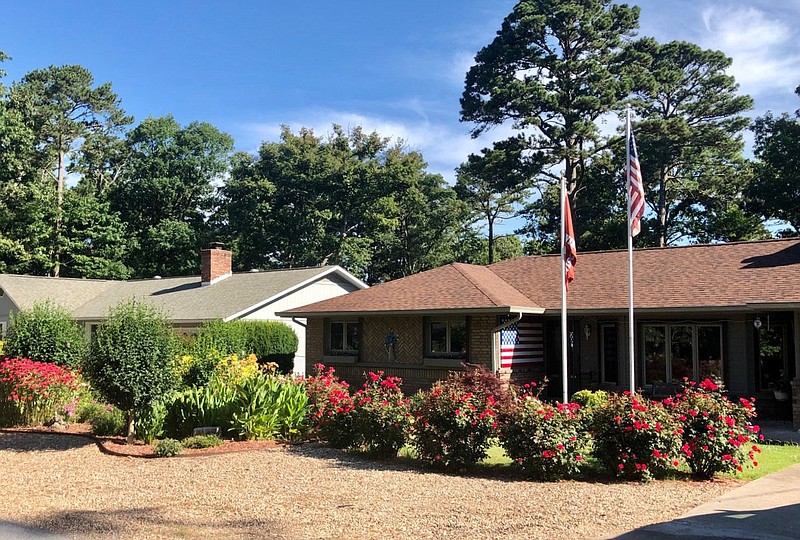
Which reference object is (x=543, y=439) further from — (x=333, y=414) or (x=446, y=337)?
(x=446, y=337)

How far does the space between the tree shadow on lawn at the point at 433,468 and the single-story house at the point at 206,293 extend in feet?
48.7

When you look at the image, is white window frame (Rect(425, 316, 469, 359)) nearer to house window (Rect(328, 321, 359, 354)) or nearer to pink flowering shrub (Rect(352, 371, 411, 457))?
house window (Rect(328, 321, 359, 354))

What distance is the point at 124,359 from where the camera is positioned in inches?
499

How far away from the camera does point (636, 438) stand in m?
9.45

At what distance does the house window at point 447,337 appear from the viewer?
754 inches

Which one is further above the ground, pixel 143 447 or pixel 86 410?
pixel 86 410

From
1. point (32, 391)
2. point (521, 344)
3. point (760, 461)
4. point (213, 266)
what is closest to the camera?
point (760, 461)

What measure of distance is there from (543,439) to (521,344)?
1003 cm

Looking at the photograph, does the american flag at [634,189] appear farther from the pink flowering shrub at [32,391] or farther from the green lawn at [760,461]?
the pink flowering shrub at [32,391]

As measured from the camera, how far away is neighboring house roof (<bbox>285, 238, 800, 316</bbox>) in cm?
1688

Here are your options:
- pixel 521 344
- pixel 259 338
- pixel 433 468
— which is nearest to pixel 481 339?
pixel 521 344

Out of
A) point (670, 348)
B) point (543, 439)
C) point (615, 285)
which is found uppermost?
point (615, 285)

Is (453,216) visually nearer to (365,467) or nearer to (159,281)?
(159,281)

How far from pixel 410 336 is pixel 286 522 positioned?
12.5 meters
